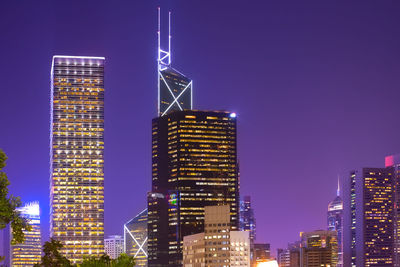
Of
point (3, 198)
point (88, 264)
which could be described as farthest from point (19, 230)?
point (88, 264)

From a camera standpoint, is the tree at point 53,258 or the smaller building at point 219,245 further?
the smaller building at point 219,245

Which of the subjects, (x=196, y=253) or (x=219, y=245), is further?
(x=196, y=253)

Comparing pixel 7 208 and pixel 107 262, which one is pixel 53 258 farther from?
pixel 7 208

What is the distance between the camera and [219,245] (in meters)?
180

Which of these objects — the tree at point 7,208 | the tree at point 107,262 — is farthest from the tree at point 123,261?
the tree at point 7,208

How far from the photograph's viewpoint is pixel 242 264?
586ft

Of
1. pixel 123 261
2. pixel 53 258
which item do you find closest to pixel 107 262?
pixel 123 261

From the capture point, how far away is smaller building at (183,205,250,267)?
178625 mm

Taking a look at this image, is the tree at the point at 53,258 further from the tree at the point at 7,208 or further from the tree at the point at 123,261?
the tree at the point at 7,208

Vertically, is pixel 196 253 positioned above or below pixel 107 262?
above

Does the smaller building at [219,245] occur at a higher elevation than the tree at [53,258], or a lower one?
higher

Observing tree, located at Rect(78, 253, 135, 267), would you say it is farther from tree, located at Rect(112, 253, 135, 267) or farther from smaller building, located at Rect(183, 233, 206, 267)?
smaller building, located at Rect(183, 233, 206, 267)

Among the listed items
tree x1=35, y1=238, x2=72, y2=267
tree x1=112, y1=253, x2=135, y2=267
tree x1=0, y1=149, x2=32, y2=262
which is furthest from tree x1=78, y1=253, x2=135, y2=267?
tree x1=0, y1=149, x2=32, y2=262

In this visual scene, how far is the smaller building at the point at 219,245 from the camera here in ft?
586
